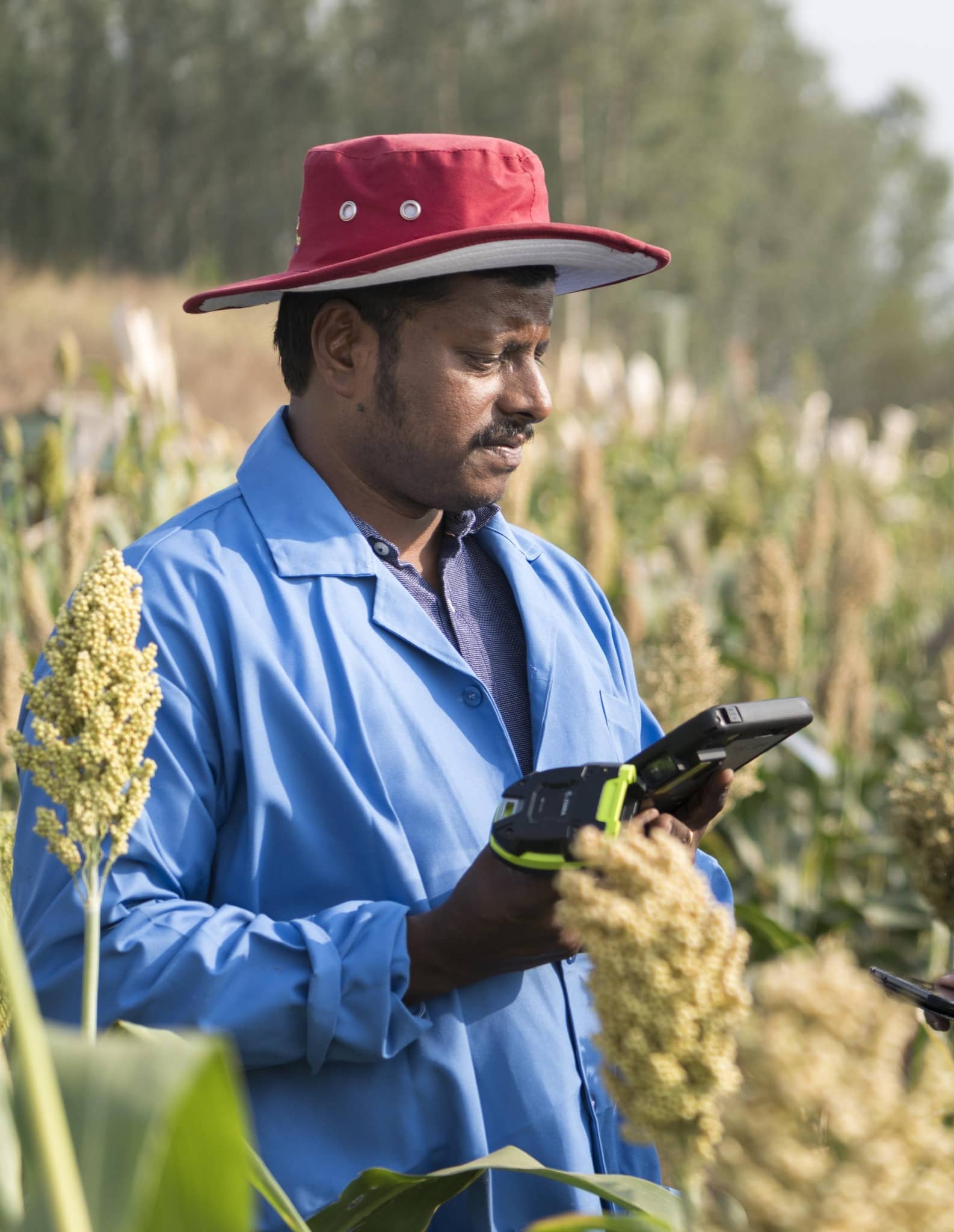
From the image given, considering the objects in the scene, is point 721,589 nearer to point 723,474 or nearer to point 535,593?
point 723,474

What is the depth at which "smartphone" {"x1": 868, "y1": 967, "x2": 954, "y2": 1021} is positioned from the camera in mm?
1371

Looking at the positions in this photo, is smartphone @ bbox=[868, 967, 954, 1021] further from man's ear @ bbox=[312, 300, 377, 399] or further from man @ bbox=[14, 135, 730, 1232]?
man's ear @ bbox=[312, 300, 377, 399]

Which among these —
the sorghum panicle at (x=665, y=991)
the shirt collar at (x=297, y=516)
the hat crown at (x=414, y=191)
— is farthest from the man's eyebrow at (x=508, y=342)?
the sorghum panicle at (x=665, y=991)

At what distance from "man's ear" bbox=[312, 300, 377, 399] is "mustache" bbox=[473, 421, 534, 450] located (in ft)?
0.56

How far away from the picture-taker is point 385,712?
63.4 inches

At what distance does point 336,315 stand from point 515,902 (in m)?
0.89

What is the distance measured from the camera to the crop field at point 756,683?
648 mm

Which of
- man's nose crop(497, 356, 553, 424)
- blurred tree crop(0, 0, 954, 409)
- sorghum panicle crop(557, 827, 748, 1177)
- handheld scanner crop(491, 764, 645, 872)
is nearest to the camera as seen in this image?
sorghum panicle crop(557, 827, 748, 1177)

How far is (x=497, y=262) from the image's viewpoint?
67.0 inches

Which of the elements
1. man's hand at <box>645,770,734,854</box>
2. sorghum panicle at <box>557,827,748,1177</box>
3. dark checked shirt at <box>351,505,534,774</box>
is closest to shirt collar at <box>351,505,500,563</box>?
dark checked shirt at <box>351,505,534,774</box>

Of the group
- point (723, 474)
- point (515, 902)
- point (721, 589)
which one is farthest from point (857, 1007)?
point (723, 474)

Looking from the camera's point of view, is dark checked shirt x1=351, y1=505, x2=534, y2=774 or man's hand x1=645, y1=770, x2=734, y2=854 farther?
dark checked shirt x1=351, y1=505, x2=534, y2=774

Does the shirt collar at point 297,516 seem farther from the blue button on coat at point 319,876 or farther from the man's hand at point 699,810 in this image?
the man's hand at point 699,810

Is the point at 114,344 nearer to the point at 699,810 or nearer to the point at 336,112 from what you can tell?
the point at 699,810
